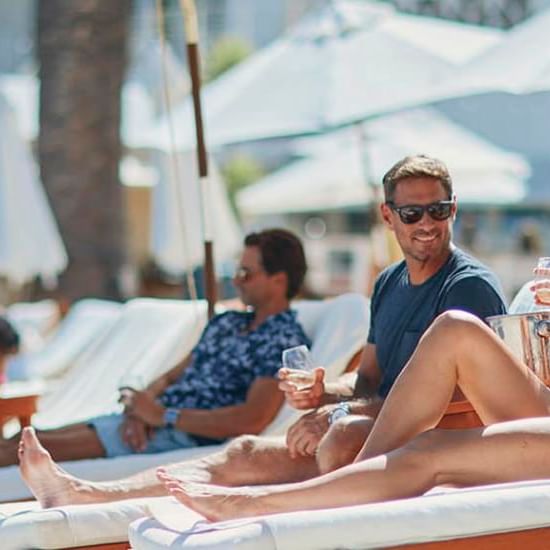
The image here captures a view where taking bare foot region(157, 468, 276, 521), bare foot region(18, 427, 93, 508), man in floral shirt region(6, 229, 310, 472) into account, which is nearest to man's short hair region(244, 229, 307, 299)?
man in floral shirt region(6, 229, 310, 472)

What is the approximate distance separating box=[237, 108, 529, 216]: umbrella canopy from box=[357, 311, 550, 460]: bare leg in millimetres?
5907

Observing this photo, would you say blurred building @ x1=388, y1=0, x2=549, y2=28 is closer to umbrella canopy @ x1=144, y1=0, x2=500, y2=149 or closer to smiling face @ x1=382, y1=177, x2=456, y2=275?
umbrella canopy @ x1=144, y1=0, x2=500, y2=149

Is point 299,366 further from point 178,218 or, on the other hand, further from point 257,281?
point 178,218

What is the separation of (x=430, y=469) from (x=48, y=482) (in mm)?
1283

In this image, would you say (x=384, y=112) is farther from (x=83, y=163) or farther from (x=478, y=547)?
(x=83, y=163)

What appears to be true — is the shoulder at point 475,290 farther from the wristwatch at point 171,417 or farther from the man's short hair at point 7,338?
the man's short hair at point 7,338

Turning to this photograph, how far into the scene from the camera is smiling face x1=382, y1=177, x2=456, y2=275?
439 centimetres

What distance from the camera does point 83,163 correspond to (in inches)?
510

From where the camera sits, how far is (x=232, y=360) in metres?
5.60

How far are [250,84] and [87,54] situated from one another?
4.71m

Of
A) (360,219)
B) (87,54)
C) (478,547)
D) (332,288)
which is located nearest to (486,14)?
(360,219)

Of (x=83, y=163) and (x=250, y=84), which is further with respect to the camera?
(x=83, y=163)

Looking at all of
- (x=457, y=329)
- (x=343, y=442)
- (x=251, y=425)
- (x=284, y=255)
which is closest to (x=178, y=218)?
(x=284, y=255)

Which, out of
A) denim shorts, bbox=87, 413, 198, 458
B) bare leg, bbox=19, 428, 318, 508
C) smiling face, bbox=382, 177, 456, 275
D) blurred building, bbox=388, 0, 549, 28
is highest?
blurred building, bbox=388, 0, 549, 28
